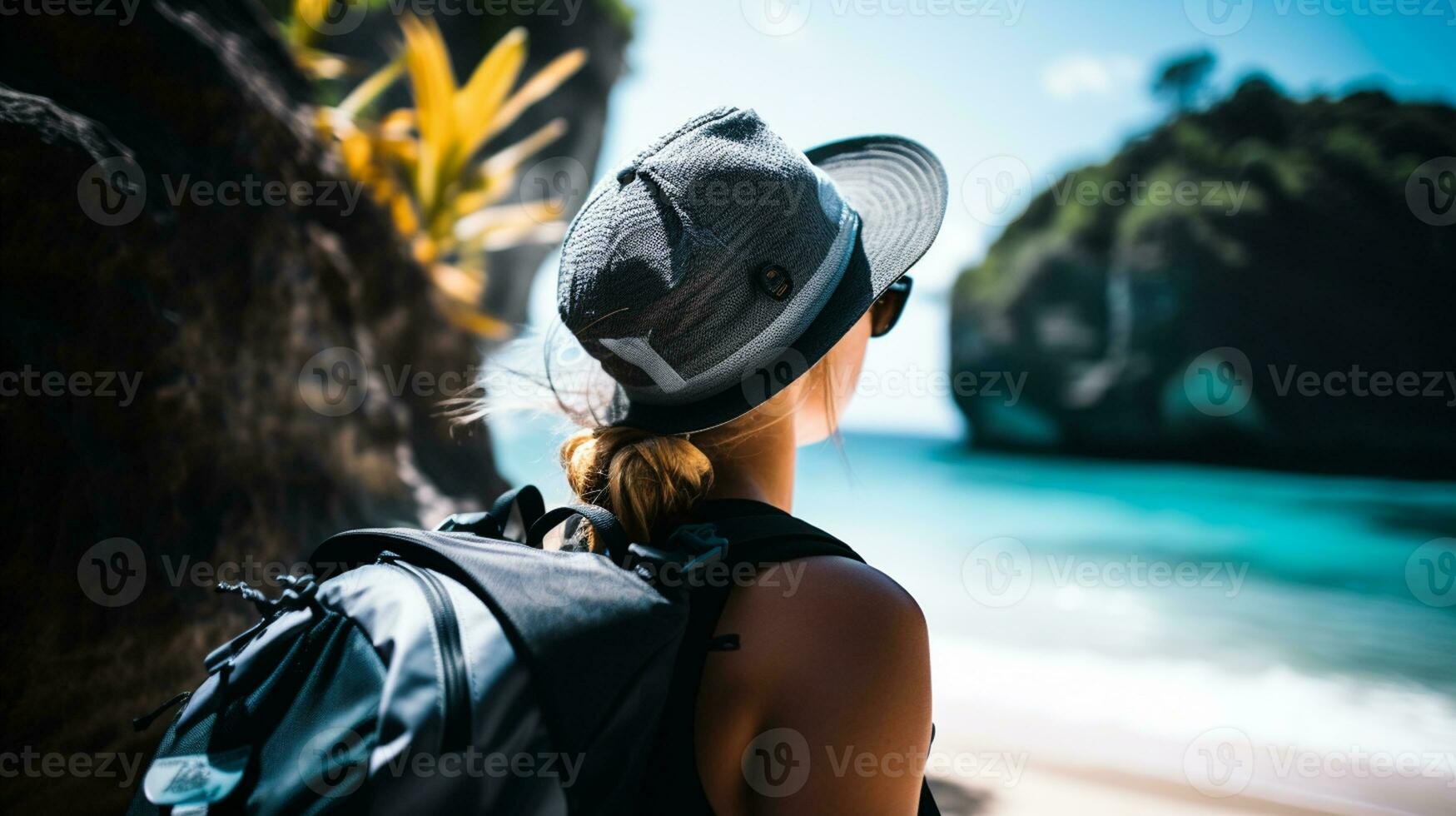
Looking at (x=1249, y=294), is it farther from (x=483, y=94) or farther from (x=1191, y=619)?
(x=483, y=94)

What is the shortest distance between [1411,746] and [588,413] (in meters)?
4.62

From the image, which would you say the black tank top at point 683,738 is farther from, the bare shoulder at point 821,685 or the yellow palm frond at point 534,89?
the yellow palm frond at point 534,89

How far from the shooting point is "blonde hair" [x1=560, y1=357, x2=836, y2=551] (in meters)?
1.08

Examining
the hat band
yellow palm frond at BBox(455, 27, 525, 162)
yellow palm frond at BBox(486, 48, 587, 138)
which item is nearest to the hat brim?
the hat band

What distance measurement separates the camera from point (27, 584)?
5.28ft

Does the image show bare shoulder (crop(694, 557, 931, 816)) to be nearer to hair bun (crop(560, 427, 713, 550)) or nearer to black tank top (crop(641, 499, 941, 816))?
black tank top (crop(641, 499, 941, 816))

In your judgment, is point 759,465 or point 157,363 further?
point 157,363

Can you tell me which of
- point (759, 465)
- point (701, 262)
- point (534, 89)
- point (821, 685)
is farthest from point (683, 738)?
point (534, 89)

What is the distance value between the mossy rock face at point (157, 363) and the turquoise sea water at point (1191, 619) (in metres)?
0.90

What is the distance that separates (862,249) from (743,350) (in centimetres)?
32

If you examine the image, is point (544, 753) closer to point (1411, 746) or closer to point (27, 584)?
point (27, 584)

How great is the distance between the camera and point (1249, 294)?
17.6 m

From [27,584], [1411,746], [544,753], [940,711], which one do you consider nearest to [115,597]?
[27,584]

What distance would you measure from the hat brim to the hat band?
14mm
